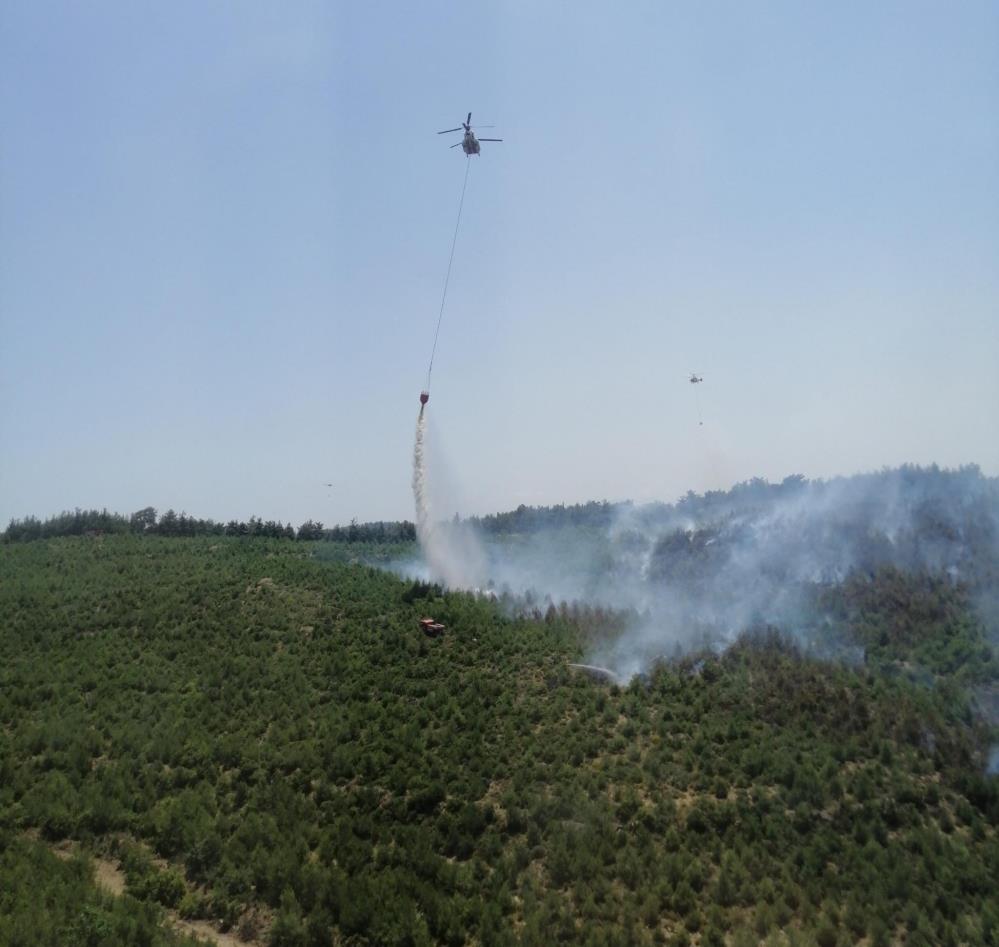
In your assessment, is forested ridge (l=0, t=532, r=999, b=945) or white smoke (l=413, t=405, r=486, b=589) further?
white smoke (l=413, t=405, r=486, b=589)

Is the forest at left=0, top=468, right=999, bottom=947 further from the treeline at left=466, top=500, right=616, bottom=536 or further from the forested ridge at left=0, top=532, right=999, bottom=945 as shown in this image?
the treeline at left=466, top=500, right=616, bottom=536

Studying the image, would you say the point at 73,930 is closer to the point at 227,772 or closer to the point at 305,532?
the point at 227,772

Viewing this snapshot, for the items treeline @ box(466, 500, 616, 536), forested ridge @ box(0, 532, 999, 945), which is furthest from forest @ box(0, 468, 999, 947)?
treeline @ box(466, 500, 616, 536)

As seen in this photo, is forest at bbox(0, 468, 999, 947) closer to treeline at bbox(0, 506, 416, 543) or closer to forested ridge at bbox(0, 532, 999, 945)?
forested ridge at bbox(0, 532, 999, 945)

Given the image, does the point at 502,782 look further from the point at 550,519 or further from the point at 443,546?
the point at 550,519

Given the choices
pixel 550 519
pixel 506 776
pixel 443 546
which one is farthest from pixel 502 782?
pixel 550 519

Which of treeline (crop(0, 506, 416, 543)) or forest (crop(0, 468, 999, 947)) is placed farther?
treeline (crop(0, 506, 416, 543))
